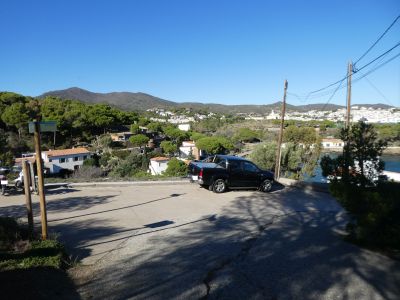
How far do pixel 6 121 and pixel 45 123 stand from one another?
48.6 m

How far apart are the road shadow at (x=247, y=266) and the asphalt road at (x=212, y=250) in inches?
0.6

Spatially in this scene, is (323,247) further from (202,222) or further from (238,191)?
(238,191)

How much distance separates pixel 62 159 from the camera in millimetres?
43656

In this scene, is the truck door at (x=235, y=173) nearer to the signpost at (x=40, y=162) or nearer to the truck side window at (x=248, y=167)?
the truck side window at (x=248, y=167)

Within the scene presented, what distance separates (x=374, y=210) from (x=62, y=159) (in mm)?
43153

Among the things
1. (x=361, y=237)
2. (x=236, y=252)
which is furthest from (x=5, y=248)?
(x=361, y=237)

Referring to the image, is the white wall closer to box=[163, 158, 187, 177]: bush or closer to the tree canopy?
box=[163, 158, 187, 177]: bush

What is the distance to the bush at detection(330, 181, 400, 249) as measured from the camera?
609 centimetres

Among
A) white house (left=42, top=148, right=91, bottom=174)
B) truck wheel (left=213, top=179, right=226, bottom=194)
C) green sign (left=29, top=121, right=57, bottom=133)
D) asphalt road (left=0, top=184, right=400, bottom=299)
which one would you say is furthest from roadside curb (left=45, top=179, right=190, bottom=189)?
white house (left=42, top=148, right=91, bottom=174)

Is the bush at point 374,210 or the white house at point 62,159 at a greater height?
the bush at point 374,210

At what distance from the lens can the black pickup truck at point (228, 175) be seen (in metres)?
12.9

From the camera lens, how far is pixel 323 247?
264 inches

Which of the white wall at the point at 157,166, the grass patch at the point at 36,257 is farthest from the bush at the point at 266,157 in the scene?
the grass patch at the point at 36,257

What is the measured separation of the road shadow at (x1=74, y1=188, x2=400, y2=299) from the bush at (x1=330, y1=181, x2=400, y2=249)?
14.3 inches
